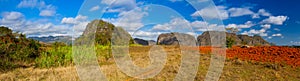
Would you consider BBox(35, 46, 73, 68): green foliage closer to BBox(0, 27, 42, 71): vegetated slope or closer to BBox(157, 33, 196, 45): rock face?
BBox(0, 27, 42, 71): vegetated slope

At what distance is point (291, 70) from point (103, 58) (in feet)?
39.7

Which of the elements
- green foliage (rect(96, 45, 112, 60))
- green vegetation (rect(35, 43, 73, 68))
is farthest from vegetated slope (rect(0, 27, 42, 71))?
green foliage (rect(96, 45, 112, 60))

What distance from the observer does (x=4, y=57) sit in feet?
47.4

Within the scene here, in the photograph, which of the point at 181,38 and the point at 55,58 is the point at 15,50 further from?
the point at 181,38

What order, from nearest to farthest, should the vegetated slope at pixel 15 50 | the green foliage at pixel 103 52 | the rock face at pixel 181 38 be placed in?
the vegetated slope at pixel 15 50 → the rock face at pixel 181 38 → the green foliage at pixel 103 52

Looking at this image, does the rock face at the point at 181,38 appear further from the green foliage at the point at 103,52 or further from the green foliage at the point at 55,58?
the green foliage at the point at 55,58

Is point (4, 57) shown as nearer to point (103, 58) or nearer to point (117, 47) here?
point (103, 58)

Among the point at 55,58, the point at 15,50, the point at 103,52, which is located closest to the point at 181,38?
the point at 103,52

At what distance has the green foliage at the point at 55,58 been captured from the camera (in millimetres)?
15672

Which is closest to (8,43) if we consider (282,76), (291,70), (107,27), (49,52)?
(49,52)

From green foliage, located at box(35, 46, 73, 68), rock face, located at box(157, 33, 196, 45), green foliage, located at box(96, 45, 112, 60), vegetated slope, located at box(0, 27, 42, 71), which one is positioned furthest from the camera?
green foliage, located at box(96, 45, 112, 60)

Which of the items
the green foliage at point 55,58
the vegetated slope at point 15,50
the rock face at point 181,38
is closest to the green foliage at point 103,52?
the green foliage at point 55,58

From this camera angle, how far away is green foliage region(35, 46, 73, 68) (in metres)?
15.7

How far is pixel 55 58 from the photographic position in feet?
53.9
